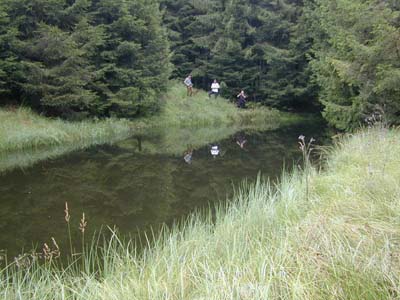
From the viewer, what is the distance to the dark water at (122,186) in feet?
21.1

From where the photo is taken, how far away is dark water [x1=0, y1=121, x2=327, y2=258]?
21.1 feet

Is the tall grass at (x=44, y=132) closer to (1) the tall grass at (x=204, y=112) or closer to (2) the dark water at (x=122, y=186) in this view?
(2) the dark water at (x=122, y=186)

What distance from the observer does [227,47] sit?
2806 centimetres

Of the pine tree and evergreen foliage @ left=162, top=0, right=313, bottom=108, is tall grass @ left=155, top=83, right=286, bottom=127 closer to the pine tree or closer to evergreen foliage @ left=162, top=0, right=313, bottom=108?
evergreen foliage @ left=162, top=0, right=313, bottom=108

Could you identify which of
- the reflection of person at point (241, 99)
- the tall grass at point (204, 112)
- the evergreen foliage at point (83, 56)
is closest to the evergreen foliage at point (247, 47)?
the reflection of person at point (241, 99)

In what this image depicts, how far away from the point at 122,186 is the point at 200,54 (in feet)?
75.1

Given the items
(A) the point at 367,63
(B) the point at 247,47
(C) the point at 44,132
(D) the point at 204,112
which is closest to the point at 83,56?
(C) the point at 44,132

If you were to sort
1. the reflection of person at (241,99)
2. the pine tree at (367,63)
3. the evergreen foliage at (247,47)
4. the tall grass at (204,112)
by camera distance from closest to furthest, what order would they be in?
the pine tree at (367,63), the tall grass at (204,112), the reflection of person at (241,99), the evergreen foliage at (247,47)

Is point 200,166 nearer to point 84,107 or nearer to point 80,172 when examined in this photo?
point 80,172

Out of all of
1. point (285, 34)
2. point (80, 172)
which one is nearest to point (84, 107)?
point (80, 172)

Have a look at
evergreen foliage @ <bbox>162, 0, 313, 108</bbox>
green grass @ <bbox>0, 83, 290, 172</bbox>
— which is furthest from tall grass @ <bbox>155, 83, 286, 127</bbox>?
evergreen foliage @ <bbox>162, 0, 313, 108</bbox>

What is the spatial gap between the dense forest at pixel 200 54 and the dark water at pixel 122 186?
320 centimetres

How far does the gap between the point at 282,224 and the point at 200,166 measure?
689cm

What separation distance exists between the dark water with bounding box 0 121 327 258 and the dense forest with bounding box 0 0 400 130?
10.5ft
